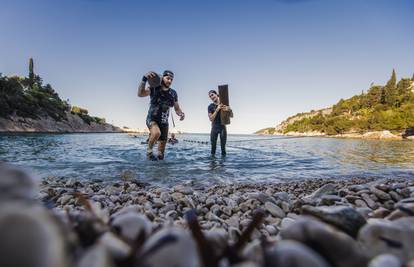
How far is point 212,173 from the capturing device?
702cm

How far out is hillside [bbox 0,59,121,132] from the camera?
5000cm

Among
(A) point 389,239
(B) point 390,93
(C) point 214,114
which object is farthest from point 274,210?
(B) point 390,93

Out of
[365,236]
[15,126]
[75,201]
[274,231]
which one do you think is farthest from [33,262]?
[15,126]

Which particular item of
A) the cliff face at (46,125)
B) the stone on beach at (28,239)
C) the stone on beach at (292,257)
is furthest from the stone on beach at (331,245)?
the cliff face at (46,125)

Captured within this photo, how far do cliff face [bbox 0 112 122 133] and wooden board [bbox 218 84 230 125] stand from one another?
5126cm

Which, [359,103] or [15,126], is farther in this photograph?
[359,103]

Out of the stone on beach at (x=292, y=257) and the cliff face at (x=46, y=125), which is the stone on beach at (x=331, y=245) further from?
the cliff face at (x=46, y=125)

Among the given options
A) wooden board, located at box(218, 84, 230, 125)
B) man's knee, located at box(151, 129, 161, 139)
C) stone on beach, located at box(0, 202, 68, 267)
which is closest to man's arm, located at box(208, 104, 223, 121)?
wooden board, located at box(218, 84, 230, 125)

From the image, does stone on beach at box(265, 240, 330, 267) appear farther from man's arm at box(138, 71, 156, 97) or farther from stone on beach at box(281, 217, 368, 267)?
man's arm at box(138, 71, 156, 97)

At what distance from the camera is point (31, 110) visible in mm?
57250

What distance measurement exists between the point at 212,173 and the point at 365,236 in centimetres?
592

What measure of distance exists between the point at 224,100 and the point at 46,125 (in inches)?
2494

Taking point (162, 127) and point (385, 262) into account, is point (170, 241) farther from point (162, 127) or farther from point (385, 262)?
point (162, 127)

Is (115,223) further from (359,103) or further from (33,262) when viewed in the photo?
(359,103)
